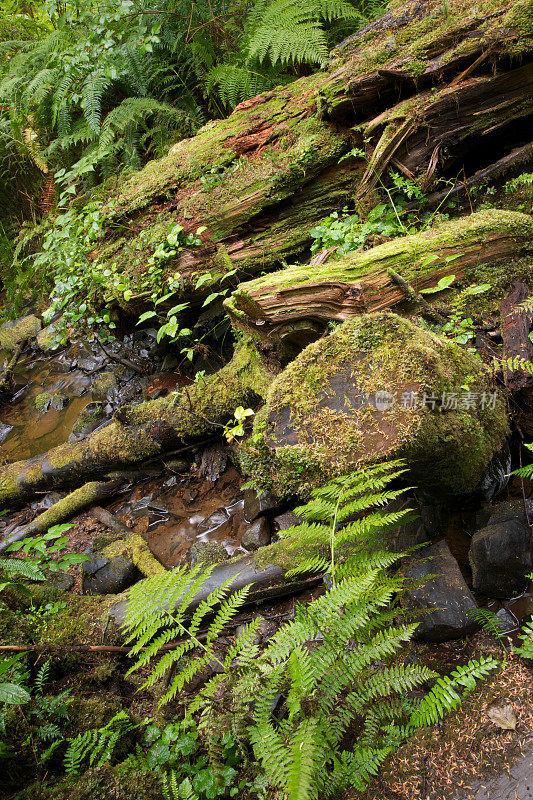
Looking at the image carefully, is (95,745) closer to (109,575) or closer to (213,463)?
(109,575)

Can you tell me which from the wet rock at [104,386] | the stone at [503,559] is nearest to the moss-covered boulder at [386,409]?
the stone at [503,559]

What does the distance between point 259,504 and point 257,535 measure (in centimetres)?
24

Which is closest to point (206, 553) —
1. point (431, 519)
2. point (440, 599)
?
point (431, 519)

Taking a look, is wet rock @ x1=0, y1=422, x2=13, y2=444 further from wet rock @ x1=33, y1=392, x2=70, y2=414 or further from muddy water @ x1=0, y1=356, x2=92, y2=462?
wet rock @ x1=33, y1=392, x2=70, y2=414

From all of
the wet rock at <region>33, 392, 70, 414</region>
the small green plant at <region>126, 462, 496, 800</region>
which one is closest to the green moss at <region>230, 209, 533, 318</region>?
the small green plant at <region>126, 462, 496, 800</region>

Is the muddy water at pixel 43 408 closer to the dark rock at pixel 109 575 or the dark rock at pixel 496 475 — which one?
the dark rock at pixel 109 575

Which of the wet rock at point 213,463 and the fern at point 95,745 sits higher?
the fern at point 95,745

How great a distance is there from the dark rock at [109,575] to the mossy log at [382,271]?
2.16 meters

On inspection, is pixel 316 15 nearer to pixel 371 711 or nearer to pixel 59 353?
pixel 59 353

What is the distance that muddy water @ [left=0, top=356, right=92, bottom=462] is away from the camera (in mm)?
5367

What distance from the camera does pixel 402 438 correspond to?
2.03 metres

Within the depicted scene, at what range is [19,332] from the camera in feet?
23.3

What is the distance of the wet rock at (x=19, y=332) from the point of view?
7047 mm

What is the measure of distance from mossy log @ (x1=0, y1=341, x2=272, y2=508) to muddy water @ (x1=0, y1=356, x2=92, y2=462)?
1.88 feet
